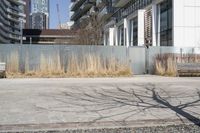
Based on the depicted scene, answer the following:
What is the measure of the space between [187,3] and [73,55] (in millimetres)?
14193

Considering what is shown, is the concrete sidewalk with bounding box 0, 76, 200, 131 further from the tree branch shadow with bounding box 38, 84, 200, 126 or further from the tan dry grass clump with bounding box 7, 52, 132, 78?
the tan dry grass clump with bounding box 7, 52, 132, 78

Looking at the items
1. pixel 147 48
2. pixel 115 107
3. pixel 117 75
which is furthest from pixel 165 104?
Answer: pixel 147 48

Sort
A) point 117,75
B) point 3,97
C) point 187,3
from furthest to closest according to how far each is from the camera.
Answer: point 187,3
point 117,75
point 3,97

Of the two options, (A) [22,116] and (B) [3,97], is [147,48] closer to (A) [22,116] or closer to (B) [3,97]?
(B) [3,97]

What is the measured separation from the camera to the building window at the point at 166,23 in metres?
39.0

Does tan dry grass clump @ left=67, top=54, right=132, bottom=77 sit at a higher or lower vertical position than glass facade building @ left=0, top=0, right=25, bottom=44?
lower

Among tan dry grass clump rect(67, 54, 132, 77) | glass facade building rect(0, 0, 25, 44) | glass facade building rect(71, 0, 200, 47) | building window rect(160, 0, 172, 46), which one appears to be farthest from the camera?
glass facade building rect(0, 0, 25, 44)

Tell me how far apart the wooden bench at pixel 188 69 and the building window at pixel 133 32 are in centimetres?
2418

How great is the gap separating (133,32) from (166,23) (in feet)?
46.9

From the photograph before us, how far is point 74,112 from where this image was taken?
410 inches

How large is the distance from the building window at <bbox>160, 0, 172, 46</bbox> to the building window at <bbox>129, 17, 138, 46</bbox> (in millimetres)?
10586

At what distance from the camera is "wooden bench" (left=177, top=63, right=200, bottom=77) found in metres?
27.6

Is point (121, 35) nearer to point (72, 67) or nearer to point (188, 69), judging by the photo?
point (188, 69)

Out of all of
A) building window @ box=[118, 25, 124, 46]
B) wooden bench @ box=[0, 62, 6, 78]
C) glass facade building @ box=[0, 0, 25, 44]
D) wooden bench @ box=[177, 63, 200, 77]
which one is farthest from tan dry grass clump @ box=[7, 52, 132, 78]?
glass facade building @ box=[0, 0, 25, 44]
